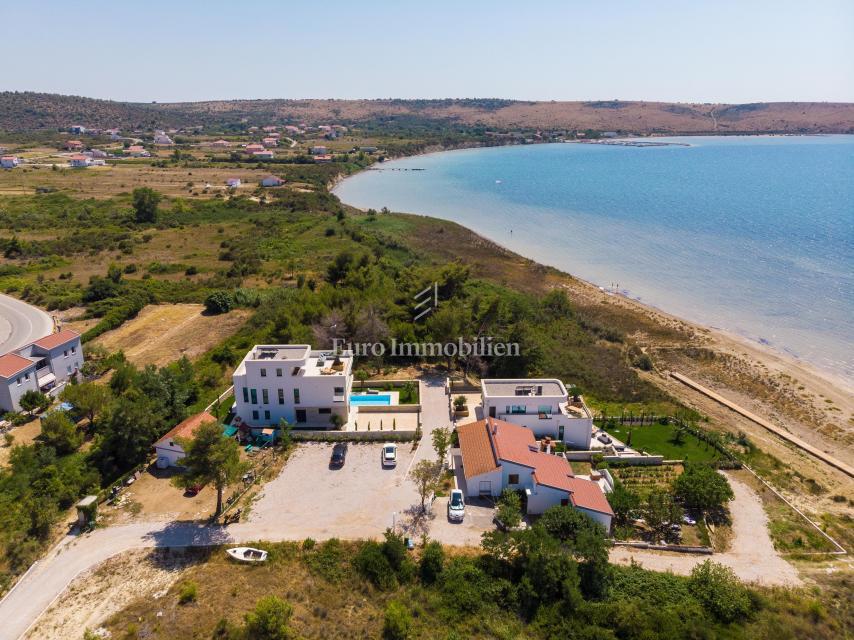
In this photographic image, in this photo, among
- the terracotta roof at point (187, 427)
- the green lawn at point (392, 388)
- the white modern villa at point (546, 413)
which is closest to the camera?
the terracotta roof at point (187, 427)

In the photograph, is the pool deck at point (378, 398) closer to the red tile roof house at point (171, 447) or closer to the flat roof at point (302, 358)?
the flat roof at point (302, 358)

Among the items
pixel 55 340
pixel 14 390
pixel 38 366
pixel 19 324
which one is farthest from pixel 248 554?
pixel 19 324

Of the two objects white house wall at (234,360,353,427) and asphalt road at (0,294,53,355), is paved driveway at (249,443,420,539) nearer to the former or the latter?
white house wall at (234,360,353,427)

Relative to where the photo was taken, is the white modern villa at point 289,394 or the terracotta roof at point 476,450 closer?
the terracotta roof at point 476,450

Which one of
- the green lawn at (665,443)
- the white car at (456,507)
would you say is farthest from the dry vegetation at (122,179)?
the white car at (456,507)

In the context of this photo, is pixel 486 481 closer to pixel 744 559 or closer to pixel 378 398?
pixel 378 398

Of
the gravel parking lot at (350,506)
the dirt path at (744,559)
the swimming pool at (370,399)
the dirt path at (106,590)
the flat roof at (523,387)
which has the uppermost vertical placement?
the flat roof at (523,387)

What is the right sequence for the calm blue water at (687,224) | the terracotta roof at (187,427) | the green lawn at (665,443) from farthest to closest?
1. the calm blue water at (687,224)
2. the green lawn at (665,443)
3. the terracotta roof at (187,427)

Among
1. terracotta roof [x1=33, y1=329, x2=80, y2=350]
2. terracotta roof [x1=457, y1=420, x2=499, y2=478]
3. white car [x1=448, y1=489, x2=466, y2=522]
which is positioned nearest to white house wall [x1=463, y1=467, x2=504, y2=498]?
terracotta roof [x1=457, y1=420, x2=499, y2=478]
